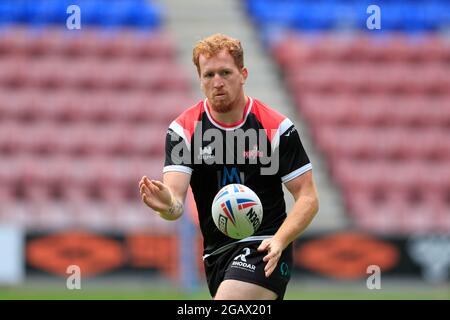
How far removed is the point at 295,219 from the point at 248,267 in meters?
0.46

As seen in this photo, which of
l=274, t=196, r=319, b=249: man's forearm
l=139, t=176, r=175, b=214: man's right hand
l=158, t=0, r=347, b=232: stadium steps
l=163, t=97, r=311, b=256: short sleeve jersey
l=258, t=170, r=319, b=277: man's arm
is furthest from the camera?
l=158, t=0, r=347, b=232: stadium steps

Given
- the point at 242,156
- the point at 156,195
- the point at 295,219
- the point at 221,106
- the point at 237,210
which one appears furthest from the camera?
the point at 242,156

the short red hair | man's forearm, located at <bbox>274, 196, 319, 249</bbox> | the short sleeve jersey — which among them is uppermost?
the short red hair

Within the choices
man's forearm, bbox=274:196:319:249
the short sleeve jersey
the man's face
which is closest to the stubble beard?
the man's face

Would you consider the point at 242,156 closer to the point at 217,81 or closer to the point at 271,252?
the point at 217,81

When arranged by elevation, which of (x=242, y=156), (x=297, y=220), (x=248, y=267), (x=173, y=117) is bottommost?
(x=248, y=267)

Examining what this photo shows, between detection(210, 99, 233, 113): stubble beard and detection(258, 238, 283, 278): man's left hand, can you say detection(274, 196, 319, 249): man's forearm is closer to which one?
detection(258, 238, 283, 278): man's left hand

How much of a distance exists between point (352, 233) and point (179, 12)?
396 inches

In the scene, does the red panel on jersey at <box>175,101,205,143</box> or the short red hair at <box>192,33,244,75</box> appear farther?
the red panel on jersey at <box>175,101,205,143</box>

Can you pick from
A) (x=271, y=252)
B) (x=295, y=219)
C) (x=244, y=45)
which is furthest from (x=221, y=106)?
(x=244, y=45)

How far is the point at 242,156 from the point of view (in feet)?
23.1

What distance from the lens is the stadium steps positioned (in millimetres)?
21047

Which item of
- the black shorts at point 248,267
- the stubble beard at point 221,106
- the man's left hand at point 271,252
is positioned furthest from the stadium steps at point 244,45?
the man's left hand at point 271,252
